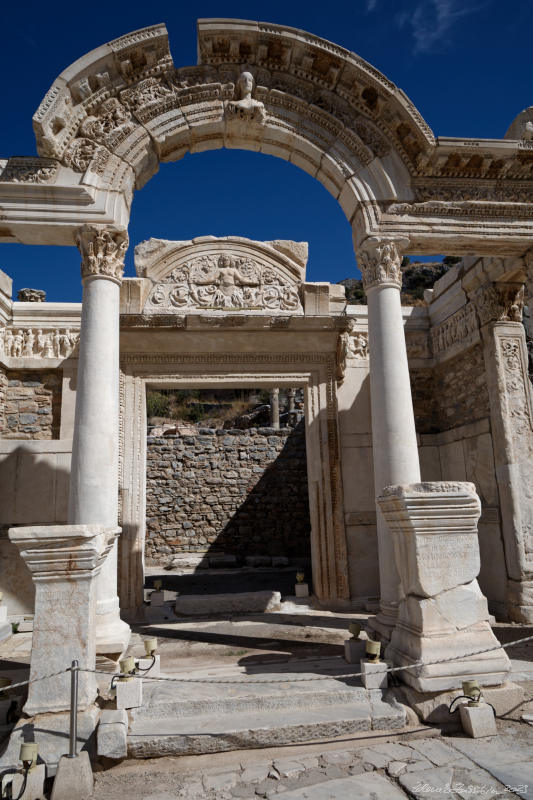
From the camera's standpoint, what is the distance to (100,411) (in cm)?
536

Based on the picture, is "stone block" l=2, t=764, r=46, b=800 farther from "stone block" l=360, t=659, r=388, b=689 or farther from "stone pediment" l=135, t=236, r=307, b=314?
"stone pediment" l=135, t=236, r=307, b=314

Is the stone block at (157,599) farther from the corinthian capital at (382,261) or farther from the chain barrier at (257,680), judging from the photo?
the corinthian capital at (382,261)

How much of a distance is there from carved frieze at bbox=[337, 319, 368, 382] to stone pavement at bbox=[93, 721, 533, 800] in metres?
5.59

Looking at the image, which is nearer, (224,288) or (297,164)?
(297,164)

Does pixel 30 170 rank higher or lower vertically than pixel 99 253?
higher

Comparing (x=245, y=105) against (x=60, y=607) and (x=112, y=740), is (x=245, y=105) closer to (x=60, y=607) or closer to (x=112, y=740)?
(x=60, y=607)

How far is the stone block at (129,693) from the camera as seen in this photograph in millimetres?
3681

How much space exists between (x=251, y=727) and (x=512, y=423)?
549 centimetres

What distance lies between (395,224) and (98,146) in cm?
360

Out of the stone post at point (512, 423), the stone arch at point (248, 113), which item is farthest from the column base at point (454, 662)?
the stone arch at point (248, 113)

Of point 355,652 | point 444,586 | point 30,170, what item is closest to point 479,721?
point 444,586

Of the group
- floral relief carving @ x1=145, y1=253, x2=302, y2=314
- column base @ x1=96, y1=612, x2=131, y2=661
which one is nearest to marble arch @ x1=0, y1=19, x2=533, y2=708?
column base @ x1=96, y1=612, x2=131, y2=661

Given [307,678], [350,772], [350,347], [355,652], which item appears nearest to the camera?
[350,772]

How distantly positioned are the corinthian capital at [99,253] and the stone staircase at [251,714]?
4.07 metres
